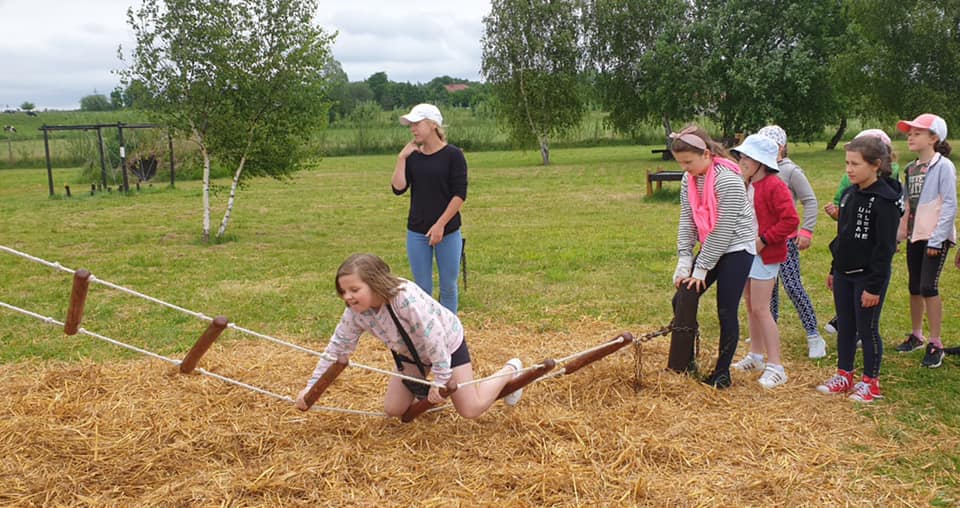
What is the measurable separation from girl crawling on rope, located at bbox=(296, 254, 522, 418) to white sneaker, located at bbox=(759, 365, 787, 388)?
1920 mm

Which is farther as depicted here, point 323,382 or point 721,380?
Result: point 721,380

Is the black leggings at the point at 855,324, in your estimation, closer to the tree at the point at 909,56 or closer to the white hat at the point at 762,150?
the white hat at the point at 762,150

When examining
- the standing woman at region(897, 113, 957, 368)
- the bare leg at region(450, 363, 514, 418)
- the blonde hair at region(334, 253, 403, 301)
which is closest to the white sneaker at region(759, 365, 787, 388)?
the standing woman at region(897, 113, 957, 368)

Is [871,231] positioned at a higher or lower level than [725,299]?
higher

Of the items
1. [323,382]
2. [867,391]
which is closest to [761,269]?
[867,391]

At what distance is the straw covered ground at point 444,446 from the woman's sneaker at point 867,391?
142 millimetres

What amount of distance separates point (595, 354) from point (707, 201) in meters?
1.22

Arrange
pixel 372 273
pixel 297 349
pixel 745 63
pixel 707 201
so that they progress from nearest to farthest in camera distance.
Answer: pixel 372 273
pixel 297 349
pixel 707 201
pixel 745 63

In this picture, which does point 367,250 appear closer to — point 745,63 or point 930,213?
point 930,213

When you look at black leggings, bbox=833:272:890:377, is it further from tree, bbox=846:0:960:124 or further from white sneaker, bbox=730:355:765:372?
tree, bbox=846:0:960:124

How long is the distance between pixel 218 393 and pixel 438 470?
1.93m

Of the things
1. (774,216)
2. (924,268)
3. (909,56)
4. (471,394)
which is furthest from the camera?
(909,56)

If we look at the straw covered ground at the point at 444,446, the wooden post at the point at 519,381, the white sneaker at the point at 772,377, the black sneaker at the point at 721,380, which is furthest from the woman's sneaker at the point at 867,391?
A: the wooden post at the point at 519,381

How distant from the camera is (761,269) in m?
5.16
